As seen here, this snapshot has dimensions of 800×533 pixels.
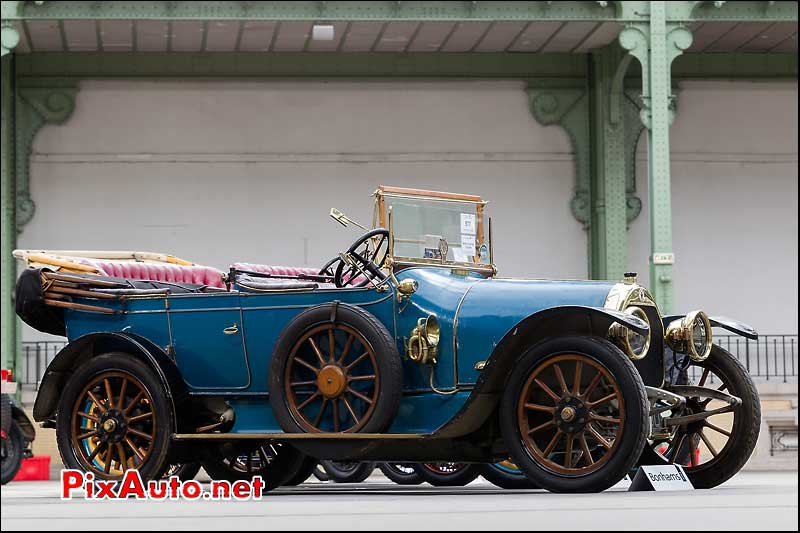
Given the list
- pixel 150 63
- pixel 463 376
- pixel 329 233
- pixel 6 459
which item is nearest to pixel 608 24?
pixel 329 233

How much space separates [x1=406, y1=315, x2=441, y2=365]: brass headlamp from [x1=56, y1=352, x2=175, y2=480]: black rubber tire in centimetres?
165

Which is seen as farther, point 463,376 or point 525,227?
point 525,227

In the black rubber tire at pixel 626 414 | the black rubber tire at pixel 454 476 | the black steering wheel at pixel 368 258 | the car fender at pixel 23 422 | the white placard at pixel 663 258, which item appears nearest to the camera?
the black rubber tire at pixel 626 414

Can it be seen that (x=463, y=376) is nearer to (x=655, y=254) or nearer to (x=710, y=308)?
(x=655, y=254)

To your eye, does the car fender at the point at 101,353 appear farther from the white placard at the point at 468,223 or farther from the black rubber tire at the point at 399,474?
the black rubber tire at the point at 399,474

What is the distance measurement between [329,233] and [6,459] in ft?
28.6

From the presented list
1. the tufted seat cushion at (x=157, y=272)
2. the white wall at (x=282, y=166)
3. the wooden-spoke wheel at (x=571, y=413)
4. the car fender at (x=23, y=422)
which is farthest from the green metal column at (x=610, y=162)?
the wooden-spoke wheel at (x=571, y=413)

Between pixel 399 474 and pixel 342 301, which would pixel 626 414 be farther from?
pixel 399 474

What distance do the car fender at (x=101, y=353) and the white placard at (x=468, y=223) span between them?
2.19 meters

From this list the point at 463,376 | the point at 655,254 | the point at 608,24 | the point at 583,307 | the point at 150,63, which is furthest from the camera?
the point at 150,63

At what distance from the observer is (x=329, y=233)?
923 inches

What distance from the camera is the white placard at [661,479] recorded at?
26.4 feet

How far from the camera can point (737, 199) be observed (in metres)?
24.3

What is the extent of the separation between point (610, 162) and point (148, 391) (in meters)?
14.7
